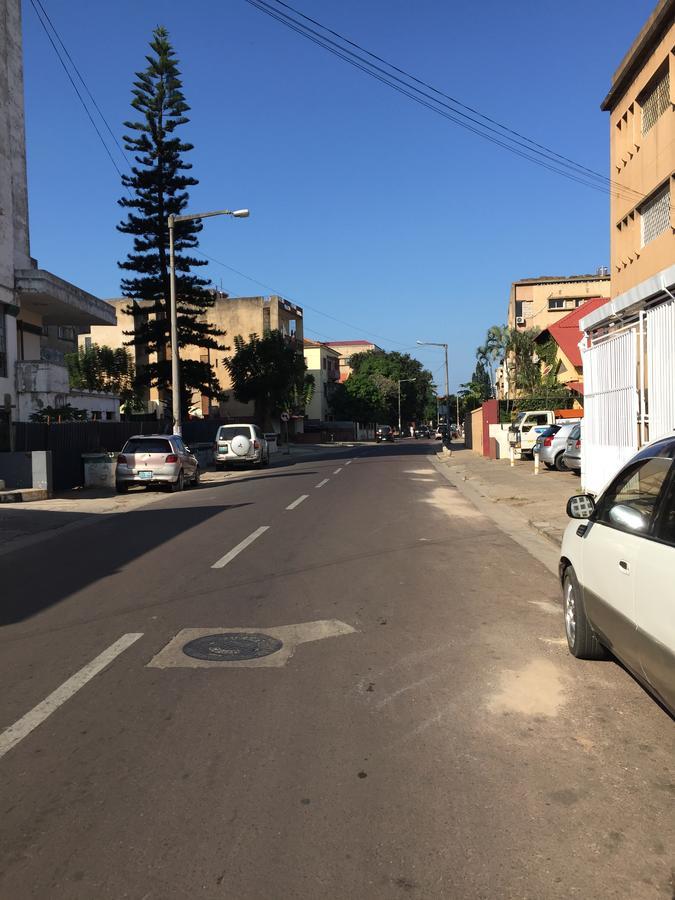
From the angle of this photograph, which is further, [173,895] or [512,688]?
[512,688]

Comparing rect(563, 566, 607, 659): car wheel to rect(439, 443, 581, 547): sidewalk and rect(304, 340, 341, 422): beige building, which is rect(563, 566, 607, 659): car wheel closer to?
rect(439, 443, 581, 547): sidewalk

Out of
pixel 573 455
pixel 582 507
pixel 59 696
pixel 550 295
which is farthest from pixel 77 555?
pixel 550 295

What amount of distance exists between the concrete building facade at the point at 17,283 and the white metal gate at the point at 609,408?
1691cm

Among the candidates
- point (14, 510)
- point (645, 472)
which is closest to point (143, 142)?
point (14, 510)

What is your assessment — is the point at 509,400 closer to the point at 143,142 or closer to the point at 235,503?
the point at 143,142

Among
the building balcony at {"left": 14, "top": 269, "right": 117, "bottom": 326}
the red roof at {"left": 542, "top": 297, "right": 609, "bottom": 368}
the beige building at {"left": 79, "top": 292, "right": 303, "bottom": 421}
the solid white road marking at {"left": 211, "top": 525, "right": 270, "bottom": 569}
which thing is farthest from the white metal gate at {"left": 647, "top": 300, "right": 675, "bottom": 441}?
the beige building at {"left": 79, "top": 292, "right": 303, "bottom": 421}

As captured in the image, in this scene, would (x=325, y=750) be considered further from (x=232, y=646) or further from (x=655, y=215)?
(x=655, y=215)

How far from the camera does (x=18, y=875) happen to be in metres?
2.95

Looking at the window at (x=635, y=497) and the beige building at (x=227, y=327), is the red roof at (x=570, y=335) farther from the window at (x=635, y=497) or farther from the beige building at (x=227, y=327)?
the window at (x=635, y=497)

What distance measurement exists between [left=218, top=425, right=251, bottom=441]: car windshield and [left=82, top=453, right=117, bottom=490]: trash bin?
27.2ft

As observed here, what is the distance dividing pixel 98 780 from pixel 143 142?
4116 cm

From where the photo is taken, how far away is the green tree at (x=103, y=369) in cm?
5056

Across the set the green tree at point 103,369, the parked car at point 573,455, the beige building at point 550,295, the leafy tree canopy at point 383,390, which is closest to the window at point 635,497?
the parked car at point 573,455

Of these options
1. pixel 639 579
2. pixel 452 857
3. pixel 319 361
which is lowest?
pixel 452 857
